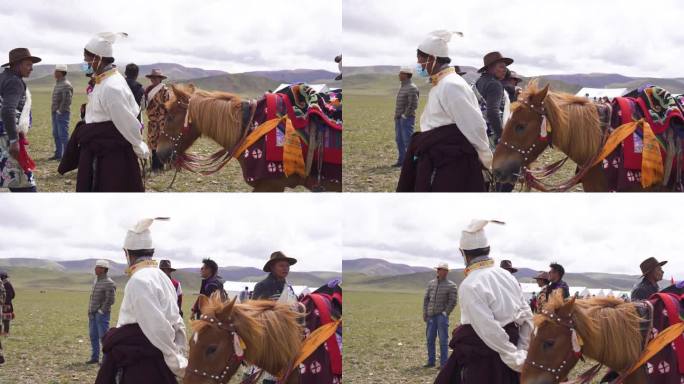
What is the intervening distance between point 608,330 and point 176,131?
165 inches

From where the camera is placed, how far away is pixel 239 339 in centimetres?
718

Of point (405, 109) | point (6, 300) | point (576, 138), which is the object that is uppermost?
point (405, 109)

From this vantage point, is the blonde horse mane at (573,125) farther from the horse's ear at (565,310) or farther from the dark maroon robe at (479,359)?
the dark maroon robe at (479,359)

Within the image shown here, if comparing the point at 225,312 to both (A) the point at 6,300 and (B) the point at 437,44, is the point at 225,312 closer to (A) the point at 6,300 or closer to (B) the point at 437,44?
(B) the point at 437,44

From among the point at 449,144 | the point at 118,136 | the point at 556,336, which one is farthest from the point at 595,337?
the point at 118,136

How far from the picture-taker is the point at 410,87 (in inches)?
500

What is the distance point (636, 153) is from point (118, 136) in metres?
4.28

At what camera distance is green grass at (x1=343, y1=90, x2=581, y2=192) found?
1114cm

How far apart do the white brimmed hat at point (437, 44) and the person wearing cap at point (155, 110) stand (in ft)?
12.7

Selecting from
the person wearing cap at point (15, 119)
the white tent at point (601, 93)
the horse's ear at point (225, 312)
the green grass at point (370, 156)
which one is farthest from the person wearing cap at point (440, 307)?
the horse's ear at point (225, 312)

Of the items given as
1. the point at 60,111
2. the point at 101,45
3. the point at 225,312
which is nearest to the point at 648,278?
the point at 225,312

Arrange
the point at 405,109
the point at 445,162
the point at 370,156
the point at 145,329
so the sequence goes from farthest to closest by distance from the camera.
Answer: the point at 405,109 → the point at 370,156 → the point at 445,162 → the point at 145,329

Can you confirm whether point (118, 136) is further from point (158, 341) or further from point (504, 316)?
point (504, 316)

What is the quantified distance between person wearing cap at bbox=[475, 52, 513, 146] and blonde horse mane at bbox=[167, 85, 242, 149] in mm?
2373
